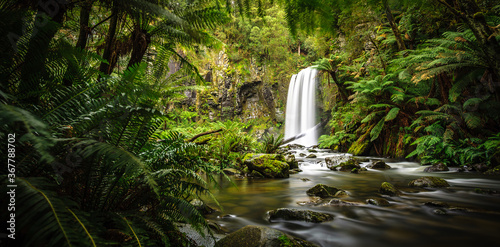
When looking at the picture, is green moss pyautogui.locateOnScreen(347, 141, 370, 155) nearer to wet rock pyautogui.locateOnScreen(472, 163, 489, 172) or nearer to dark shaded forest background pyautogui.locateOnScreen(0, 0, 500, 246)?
dark shaded forest background pyautogui.locateOnScreen(0, 0, 500, 246)

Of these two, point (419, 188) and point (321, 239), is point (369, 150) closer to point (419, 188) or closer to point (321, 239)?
point (419, 188)

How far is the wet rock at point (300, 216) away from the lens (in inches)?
106

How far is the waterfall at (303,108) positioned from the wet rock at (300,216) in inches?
575

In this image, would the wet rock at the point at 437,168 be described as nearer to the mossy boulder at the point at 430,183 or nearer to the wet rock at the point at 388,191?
the mossy boulder at the point at 430,183

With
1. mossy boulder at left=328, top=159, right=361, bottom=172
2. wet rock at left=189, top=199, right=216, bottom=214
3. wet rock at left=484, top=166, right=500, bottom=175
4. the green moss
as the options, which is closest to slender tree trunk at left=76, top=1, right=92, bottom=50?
wet rock at left=189, top=199, right=216, bottom=214

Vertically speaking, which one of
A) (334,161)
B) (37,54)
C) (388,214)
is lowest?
(388,214)

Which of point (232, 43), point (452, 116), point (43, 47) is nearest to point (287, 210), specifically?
point (43, 47)

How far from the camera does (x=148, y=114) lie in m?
1.19

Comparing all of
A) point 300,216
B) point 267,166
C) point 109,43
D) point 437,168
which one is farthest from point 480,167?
point 109,43

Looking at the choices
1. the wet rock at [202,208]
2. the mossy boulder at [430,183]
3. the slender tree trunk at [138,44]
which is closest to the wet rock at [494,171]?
the mossy boulder at [430,183]

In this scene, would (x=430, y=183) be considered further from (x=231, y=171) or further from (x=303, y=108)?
(x=303, y=108)

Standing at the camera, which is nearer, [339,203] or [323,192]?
[339,203]

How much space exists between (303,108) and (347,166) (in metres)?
12.3

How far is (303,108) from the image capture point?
1859cm
